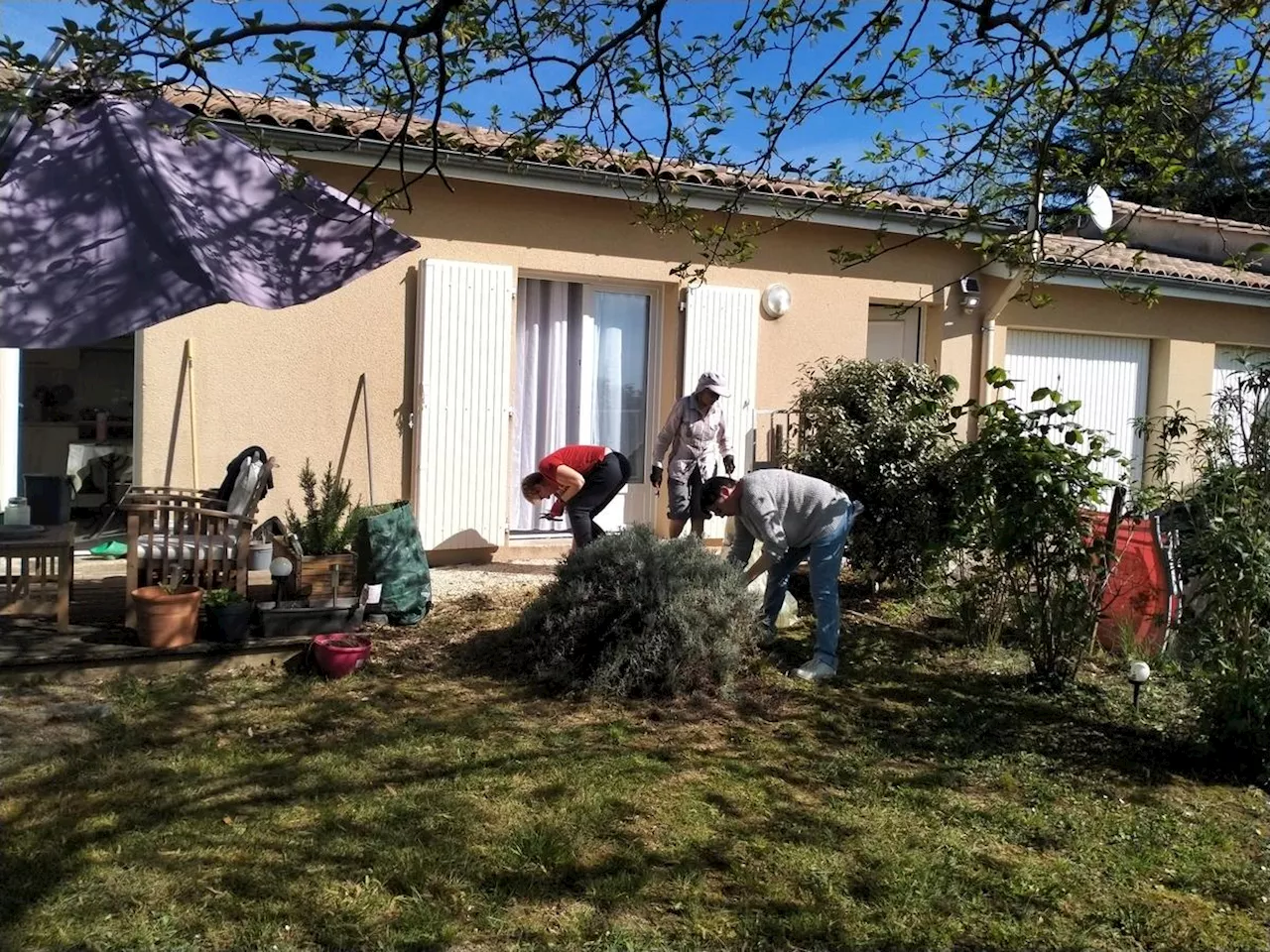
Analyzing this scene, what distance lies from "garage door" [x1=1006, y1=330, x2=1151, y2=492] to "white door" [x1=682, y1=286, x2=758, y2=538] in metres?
3.27

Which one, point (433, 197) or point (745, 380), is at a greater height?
point (433, 197)

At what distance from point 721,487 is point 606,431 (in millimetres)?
3358

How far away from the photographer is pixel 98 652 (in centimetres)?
502

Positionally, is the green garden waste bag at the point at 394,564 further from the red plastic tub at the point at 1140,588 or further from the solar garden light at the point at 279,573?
the red plastic tub at the point at 1140,588

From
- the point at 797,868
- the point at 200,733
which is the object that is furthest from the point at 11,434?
the point at 797,868

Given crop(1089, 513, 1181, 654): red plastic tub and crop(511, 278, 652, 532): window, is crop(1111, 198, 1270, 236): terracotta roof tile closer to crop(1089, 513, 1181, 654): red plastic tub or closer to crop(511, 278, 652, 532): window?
crop(511, 278, 652, 532): window

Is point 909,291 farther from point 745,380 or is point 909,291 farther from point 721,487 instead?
point 721,487

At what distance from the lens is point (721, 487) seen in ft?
17.9

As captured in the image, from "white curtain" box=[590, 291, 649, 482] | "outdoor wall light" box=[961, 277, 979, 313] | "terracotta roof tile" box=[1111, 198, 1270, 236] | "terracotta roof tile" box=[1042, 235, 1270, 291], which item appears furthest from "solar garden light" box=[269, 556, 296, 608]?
"terracotta roof tile" box=[1111, 198, 1270, 236]

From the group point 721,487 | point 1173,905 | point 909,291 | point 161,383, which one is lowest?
point 1173,905

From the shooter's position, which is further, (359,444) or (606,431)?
(606,431)

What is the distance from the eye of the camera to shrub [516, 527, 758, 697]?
5020 mm

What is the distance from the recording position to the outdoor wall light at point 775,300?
8797mm

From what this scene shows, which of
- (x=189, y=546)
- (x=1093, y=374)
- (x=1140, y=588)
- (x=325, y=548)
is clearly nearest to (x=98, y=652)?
(x=189, y=546)
